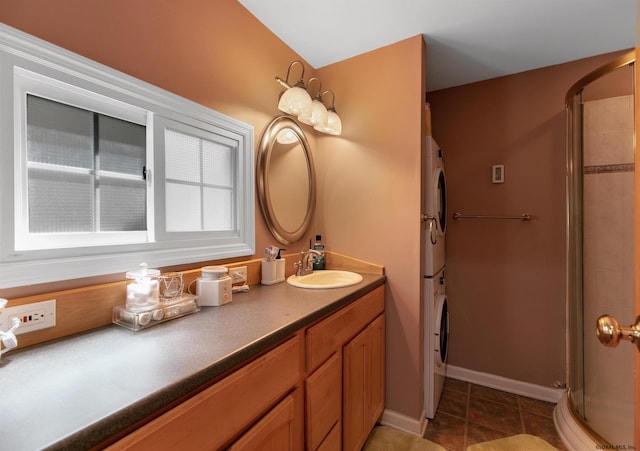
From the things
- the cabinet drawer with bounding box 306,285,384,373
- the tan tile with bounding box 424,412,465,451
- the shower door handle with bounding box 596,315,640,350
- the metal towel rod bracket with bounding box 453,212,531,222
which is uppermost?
the metal towel rod bracket with bounding box 453,212,531,222

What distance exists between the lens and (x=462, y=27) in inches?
68.7

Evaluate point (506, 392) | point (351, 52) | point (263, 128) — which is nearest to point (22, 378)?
point (263, 128)

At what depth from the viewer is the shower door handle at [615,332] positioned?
570mm

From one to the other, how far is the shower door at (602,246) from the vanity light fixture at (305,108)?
1.52m

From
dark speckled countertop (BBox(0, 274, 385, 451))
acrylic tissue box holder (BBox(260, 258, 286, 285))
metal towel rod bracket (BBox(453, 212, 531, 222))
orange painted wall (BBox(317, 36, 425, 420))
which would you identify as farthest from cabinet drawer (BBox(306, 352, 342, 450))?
metal towel rod bracket (BBox(453, 212, 531, 222))

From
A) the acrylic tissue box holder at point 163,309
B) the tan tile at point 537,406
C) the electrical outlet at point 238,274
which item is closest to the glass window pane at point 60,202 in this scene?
the acrylic tissue box holder at point 163,309

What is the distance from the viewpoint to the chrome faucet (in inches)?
71.6

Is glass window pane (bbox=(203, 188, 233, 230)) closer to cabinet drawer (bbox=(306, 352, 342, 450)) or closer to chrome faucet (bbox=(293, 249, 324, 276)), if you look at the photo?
chrome faucet (bbox=(293, 249, 324, 276))

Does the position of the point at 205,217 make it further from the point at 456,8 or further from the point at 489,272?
the point at 489,272

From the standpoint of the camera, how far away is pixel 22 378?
658 mm

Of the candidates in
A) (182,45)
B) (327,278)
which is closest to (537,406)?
(327,278)

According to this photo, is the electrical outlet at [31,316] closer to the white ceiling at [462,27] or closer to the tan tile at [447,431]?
the white ceiling at [462,27]

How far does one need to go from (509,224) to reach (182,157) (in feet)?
7.68

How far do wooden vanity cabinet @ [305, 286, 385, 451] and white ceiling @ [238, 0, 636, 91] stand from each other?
157 cm
